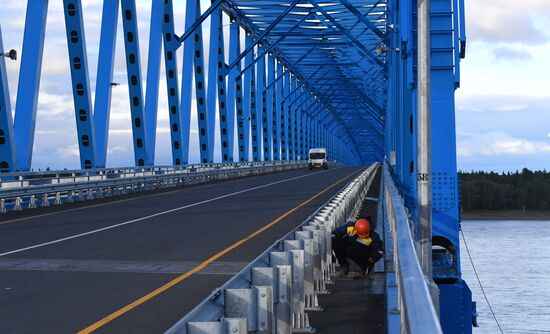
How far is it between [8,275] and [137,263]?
2.42m

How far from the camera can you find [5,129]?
1233 inches

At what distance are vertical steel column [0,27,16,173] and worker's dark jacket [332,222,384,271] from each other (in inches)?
704

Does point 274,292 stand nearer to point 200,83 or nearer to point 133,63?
point 133,63

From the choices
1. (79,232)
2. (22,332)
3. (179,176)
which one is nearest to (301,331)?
(22,332)

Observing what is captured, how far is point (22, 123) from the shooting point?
113ft

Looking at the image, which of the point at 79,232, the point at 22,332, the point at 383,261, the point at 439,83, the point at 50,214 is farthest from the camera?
the point at 50,214

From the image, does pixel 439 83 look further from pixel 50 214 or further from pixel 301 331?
pixel 50 214

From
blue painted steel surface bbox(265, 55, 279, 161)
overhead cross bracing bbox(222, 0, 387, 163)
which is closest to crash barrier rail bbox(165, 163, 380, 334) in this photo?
overhead cross bracing bbox(222, 0, 387, 163)

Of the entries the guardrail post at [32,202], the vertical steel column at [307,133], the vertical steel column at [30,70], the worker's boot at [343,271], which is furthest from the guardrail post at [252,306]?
the vertical steel column at [307,133]

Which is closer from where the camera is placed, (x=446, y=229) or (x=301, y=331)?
(x=301, y=331)

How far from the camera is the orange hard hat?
1485 cm

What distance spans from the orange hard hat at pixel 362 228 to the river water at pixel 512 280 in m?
71.6

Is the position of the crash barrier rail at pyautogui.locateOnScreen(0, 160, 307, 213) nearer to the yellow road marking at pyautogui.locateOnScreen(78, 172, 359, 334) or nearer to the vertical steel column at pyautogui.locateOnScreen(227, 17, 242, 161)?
the yellow road marking at pyautogui.locateOnScreen(78, 172, 359, 334)

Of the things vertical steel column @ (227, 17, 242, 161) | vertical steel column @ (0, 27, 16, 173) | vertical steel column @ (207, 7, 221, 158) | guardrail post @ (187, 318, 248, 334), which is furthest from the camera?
vertical steel column @ (227, 17, 242, 161)
